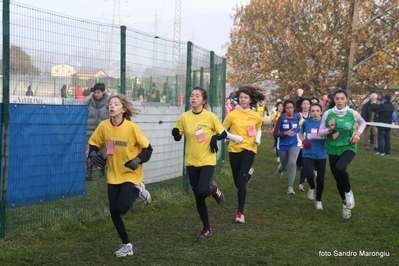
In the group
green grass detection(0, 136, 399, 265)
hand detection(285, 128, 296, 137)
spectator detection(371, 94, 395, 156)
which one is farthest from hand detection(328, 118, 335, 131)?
spectator detection(371, 94, 395, 156)

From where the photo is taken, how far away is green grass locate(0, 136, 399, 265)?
6629 mm

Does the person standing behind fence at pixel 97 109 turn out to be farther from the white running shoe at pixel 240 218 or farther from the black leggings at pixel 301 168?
the black leggings at pixel 301 168

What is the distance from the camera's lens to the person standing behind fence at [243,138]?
8.70 meters

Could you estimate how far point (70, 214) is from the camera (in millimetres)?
8242

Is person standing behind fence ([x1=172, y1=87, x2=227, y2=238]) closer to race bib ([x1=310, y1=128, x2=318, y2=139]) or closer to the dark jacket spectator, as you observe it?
race bib ([x1=310, y1=128, x2=318, y2=139])

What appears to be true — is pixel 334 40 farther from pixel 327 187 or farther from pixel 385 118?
pixel 327 187

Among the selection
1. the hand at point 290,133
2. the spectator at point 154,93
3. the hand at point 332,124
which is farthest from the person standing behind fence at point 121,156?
the hand at point 290,133

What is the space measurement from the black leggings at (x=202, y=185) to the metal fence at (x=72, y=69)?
5.79 feet

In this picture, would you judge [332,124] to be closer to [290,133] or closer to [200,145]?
[290,133]

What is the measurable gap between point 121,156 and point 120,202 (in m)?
0.54

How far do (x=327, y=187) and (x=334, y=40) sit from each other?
20.8 m

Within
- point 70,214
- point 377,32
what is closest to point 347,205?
point 70,214

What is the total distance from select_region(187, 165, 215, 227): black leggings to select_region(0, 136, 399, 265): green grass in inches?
13.4

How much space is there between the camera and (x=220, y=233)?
313 inches
